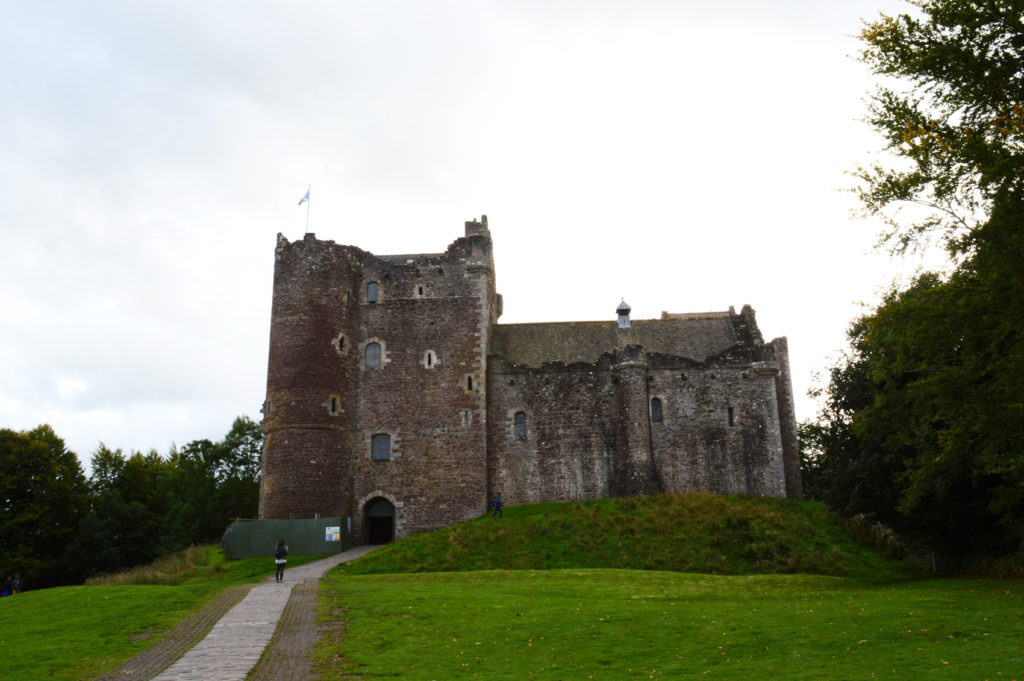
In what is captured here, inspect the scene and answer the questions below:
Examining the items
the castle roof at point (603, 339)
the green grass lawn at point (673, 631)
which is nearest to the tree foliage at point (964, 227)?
the green grass lawn at point (673, 631)

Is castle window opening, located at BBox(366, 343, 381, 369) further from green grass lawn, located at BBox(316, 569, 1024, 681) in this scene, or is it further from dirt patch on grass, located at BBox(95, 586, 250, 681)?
dirt patch on grass, located at BBox(95, 586, 250, 681)

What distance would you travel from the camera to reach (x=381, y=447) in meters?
40.2

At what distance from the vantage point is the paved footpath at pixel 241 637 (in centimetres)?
1405

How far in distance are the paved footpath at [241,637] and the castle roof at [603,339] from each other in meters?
19.3

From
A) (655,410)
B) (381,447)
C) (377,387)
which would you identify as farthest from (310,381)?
(655,410)

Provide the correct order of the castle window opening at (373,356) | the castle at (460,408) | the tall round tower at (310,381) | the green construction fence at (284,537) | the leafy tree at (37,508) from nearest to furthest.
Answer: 1. the green construction fence at (284,537)
2. the tall round tower at (310,381)
3. the castle at (460,408)
4. the castle window opening at (373,356)
5. the leafy tree at (37,508)

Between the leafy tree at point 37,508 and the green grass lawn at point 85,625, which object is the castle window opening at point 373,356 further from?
the leafy tree at point 37,508

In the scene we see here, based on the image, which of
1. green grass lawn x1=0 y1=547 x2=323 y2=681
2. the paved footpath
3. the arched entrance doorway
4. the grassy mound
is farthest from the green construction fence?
the paved footpath

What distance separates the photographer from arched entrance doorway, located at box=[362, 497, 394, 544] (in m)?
39.6

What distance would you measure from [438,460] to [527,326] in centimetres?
1042

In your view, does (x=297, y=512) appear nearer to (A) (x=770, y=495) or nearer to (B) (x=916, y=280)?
(A) (x=770, y=495)

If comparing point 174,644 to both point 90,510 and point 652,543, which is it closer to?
point 652,543

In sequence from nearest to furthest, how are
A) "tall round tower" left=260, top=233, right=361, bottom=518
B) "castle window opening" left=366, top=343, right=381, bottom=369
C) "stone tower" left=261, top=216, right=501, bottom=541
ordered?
"tall round tower" left=260, top=233, right=361, bottom=518
"stone tower" left=261, top=216, right=501, bottom=541
"castle window opening" left=366, top=343, right=381, bottom=369

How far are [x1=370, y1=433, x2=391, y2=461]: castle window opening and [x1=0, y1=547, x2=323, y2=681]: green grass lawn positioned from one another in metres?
10.7
